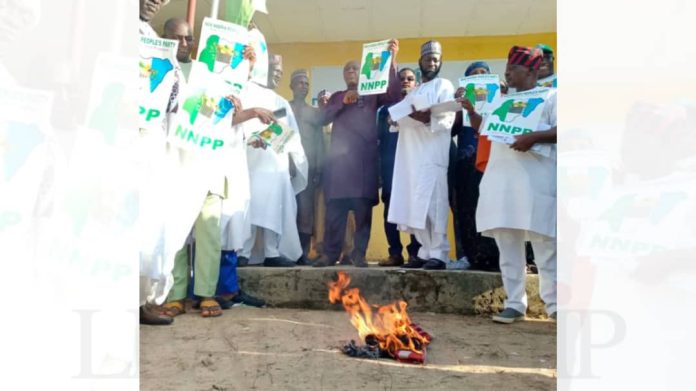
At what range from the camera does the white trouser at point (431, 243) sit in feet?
17.0

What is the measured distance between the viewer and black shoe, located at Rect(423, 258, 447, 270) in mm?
5102

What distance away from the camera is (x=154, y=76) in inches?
136

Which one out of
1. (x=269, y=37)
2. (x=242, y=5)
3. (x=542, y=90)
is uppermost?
(x=269, y=37)

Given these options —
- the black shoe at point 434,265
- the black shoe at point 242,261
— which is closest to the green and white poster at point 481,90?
the black shoe at point 434,265

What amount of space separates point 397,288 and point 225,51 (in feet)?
7.38

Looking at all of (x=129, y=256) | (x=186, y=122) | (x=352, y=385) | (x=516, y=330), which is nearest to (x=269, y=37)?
(x=186, y=122)

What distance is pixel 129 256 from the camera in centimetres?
206

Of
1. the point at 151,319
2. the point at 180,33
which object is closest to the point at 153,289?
the point at 151,319

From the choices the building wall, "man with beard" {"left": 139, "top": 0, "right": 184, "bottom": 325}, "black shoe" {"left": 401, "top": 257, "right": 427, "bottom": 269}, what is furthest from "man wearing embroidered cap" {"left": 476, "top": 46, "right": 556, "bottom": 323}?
the building wall

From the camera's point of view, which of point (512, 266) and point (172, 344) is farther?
point (512, 266)

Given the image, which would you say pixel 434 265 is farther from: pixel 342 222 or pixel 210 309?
pixel 210 309

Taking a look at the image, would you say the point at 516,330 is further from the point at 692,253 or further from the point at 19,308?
the point at 19,308

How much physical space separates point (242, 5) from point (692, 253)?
4.05 meters

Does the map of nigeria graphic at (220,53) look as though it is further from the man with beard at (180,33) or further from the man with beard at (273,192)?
the man with beard at (273,192)
